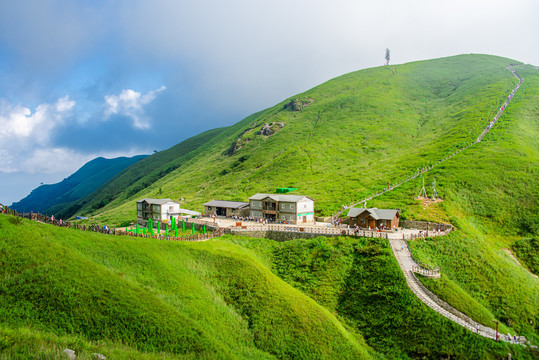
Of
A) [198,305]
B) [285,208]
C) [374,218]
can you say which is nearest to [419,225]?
[374,218]

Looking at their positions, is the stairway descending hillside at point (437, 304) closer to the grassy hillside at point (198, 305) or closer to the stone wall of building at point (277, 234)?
the grassy hillside at point (198, 305)

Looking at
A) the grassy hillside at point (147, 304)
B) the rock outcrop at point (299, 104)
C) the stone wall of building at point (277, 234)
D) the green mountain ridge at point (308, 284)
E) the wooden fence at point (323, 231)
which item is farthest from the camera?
the rock outcrop at point (299, 104)

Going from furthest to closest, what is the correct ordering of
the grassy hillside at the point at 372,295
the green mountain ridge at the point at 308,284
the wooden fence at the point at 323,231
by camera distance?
1. the wooden fence at the point at 323,231
2. the grassy hillside at the point at 372,295
3. the green mountain ridge at the point at 308,284

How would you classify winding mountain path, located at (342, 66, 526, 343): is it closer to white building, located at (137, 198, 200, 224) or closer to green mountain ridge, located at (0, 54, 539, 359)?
green mountain ridge, located at (0, 54, 539, 359)

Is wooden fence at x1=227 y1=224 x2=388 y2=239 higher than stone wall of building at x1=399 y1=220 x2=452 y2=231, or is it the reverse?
stone wall of building at x1=399 y1=220 x2=452 y2=231

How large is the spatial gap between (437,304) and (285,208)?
36.6m

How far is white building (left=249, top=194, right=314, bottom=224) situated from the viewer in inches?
2586

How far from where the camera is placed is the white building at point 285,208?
6569cm

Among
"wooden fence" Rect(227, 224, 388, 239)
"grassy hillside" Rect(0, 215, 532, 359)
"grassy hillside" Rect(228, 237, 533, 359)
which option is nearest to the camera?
"grassy hillside" Rect(0, 215, 532, 359)

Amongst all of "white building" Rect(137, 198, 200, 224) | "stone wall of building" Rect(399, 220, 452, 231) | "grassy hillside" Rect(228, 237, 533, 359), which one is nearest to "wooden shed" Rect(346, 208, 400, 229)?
"stone wall of building" Rect(399, 220, 452, 231)

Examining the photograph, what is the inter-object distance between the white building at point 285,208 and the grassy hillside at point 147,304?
28.9m

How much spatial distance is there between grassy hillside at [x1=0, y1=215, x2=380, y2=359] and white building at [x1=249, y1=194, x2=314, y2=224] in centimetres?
2888

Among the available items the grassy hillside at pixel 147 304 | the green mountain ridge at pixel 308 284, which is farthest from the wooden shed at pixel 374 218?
the grassy hillside at pixel 147 304

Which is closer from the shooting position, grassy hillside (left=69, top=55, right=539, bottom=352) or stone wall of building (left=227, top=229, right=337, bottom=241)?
grassy hillside (left=69, top=55, right=539, bottom=352)
